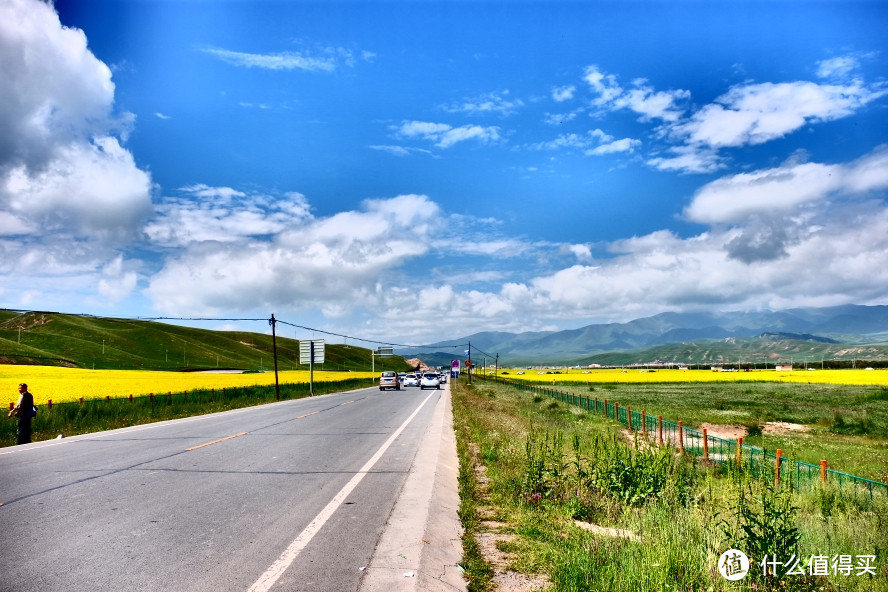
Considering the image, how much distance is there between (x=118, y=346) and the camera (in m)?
147

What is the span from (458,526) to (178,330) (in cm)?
19989

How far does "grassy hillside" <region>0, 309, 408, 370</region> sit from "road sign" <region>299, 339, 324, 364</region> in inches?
2387

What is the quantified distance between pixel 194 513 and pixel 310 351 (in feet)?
161

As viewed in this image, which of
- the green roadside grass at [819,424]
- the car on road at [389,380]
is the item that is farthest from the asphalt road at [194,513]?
the car on road at [389,380]

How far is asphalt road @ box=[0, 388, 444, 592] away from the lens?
5379 mm

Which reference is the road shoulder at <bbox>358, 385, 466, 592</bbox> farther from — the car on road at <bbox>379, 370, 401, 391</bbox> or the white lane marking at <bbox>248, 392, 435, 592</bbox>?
the car on road at <bbox>379, 370, 401, 391</bbox>

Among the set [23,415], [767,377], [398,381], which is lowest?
[767,377]

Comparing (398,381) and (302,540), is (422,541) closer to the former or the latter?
(302,540)

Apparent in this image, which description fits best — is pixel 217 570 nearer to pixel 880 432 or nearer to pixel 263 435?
pixel 263 435

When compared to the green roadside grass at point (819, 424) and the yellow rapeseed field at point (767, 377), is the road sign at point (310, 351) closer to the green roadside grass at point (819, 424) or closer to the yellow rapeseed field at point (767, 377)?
the green roadside grass at point (819, 424)

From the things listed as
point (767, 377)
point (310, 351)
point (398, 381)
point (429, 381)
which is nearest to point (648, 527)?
point (310, 351)

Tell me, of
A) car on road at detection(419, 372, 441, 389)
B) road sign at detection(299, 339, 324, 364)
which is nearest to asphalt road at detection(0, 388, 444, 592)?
road sign at detection(299, 339, 324, 364)

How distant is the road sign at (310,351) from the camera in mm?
56406

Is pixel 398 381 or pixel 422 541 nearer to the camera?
pixel 422 541
